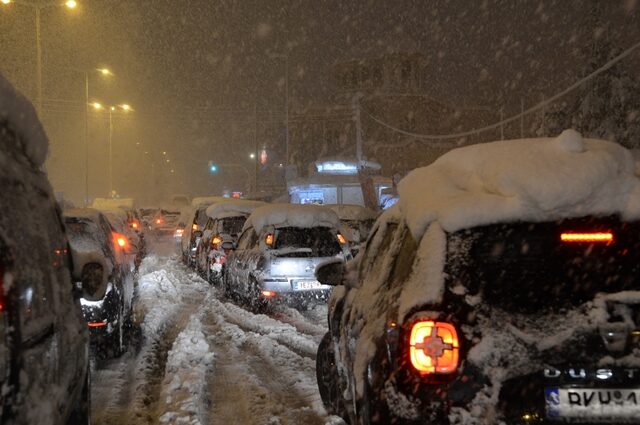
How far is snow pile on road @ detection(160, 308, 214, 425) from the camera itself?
581 cm

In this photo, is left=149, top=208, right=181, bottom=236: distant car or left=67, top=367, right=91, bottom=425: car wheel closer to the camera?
left=67, top=367, right=91, bottom=425: car wheel

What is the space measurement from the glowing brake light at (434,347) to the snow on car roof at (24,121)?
2065mm

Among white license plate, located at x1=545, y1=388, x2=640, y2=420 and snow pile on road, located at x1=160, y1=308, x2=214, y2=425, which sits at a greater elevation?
white license plate, located at x1=545, y1=388, x2=640, y2=420

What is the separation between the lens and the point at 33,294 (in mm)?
2973

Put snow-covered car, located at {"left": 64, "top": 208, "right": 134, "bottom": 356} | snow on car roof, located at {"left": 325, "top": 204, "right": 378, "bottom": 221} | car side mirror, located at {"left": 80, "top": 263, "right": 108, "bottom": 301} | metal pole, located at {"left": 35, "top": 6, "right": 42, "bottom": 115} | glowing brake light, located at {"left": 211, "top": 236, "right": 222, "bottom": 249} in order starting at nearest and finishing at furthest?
1. car side mirror, located at {"left": 80, "top": 263, "right": 108, "bottom": 301}
2. snow-covered car, located at {"left": 64, "top": 208, "right": 134, "bottom": 356}
3. glowing brake light, located at {"left": 211, "top": 236, "right": 222, "bottom": 249}
4. snow on car roof, located at {"left": 325, "top": 204, "right": 378, "bottom": 221}
5. metal pole, located at {"left": 35, "top": 6, "right": 42, "bottom": 115}

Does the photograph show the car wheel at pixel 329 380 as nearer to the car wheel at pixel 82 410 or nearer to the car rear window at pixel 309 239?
the car wheel at pixel 82 410

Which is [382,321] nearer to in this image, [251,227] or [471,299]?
[471,299]

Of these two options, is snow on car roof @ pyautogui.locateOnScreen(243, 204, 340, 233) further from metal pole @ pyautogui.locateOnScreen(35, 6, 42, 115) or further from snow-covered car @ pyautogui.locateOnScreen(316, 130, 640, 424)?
metal pole @ pyautogui.locateOnScreen(35, 6, 42, 115)

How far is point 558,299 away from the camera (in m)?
3.42

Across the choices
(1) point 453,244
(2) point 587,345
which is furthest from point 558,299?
(1) point 453,244

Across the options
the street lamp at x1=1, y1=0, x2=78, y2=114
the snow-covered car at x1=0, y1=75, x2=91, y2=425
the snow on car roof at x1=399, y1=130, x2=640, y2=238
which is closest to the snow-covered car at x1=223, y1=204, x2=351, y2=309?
the snow on car roof at x1=399, y1=130, x2=640, y2=238

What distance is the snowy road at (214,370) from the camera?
599 centimetres

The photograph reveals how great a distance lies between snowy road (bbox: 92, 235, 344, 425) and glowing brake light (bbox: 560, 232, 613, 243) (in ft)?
9.46

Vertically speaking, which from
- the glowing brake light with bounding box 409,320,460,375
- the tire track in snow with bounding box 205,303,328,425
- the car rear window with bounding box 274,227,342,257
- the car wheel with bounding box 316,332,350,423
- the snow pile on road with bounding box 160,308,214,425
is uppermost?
the car rear window with bounding box 274,227,342,257
